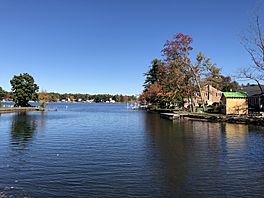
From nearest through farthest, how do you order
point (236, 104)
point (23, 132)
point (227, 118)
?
point (23, 132) → point (227, 118) → point (236, 104)

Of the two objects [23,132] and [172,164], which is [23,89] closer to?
[23,132]

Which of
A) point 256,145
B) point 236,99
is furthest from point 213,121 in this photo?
point 256,145

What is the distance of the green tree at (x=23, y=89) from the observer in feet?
243

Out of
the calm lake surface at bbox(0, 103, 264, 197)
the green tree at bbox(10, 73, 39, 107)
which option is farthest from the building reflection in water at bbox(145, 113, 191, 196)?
the green tree at bbox(10, 73, 39, 107)

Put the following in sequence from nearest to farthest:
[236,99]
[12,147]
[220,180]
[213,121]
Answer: [220,180] → [12,147] → [213,121] → [236,99]

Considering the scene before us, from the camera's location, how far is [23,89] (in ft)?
243

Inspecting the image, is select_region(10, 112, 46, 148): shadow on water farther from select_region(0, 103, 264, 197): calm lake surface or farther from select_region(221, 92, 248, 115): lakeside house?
select_region(221, 92, 248, 115): lakeside house

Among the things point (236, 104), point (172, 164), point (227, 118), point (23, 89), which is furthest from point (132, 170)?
point (23, 89)

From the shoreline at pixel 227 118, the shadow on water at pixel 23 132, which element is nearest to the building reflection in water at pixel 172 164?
the shadow on water at pixel 23 132

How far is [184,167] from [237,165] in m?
2.46

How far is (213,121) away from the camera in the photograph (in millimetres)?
34188

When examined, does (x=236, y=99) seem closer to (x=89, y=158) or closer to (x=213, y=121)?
(x=213, y=121)

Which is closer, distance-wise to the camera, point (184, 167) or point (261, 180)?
point (261, 180)

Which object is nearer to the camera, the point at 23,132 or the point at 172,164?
the point at 172,164
